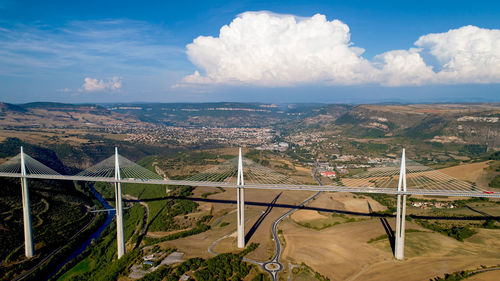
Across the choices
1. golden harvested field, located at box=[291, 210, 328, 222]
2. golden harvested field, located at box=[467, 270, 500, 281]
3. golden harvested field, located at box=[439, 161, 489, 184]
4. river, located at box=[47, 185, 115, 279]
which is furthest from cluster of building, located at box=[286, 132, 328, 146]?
golden harvested field, located at box=[467, 270, 500, 281]

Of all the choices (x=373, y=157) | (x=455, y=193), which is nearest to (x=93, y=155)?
(x=373, y=157)

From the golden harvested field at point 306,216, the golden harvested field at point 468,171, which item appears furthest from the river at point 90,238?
the golden harvested field at point 468,171

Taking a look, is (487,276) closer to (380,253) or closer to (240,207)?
(380,253)

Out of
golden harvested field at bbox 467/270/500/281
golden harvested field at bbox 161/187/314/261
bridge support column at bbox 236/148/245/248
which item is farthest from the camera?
golden harvested field at bbox 161/187/314/261

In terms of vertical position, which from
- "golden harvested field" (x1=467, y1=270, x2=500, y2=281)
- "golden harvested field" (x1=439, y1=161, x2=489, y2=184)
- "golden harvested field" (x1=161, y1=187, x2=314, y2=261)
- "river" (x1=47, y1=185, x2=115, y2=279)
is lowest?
"river" (x1=47, y1=185, x2=115, y2=279)

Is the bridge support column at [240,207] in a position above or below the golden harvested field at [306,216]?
above

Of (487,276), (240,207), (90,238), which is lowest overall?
(90,238)

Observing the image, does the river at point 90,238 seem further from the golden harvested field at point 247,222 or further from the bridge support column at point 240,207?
the bridge support column at point 240,207

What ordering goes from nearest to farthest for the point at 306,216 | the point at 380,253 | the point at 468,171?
the point at 380,253 → the point at 306,216 → the point at 468,171

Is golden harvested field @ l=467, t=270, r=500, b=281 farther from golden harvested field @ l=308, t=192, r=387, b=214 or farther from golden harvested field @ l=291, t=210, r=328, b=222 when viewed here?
golden harvested field @ l=291, t=210, r=328, b=222

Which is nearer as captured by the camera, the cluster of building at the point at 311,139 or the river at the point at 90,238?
the river at the point at 90,238

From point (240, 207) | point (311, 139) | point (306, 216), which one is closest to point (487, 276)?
point (306, 216)
